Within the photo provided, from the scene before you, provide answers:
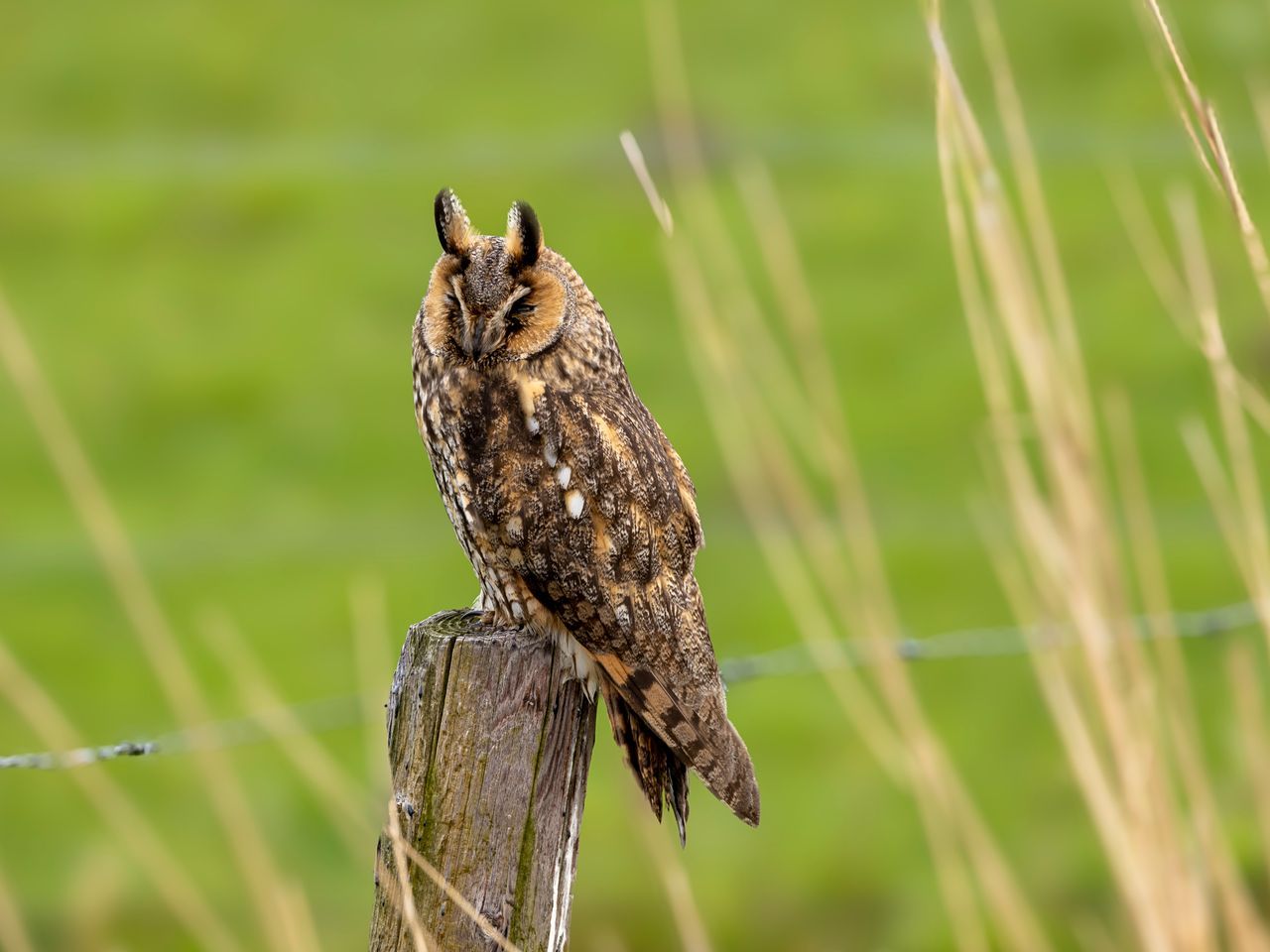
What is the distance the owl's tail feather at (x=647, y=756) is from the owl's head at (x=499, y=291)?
62cm

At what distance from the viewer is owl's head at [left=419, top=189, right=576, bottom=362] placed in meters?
2.79

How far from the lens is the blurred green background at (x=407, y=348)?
15.4 m

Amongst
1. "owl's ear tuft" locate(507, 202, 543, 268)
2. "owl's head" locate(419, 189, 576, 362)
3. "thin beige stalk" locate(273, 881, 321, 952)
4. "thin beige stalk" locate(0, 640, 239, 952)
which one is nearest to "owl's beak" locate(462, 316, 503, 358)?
"owl's head" locate(419, 189, 576, 362)

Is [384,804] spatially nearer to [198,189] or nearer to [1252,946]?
[1252,946]

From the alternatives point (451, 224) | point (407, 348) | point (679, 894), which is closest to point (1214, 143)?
point (679, 894)

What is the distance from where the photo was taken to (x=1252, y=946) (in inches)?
73.0

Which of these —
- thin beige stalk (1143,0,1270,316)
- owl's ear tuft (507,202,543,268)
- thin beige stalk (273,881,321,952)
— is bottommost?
thin beige stalk (273,881,321,952)

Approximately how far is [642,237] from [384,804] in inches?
823

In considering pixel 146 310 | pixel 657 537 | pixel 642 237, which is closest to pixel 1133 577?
pixel 642 237

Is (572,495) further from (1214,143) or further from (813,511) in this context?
(1214,143)

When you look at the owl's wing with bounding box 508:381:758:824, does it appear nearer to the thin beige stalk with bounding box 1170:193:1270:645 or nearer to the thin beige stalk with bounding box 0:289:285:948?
the thin beige stalk with bounding box 0:289:285:948

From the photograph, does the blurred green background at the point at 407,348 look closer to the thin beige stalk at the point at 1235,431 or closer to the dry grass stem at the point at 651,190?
the thin beige stalk at the point at 1235,431

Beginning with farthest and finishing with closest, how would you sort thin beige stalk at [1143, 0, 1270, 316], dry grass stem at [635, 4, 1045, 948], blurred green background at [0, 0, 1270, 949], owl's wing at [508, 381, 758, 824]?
1. blurred green background at [0, 0, 1270, 949]
2. owl's wing at [508, 381, 758, 824]
3. dry grass stem at [635, 4, 1045, 948]
4. thin beige stalk at [1143, 0, 1270, 316]

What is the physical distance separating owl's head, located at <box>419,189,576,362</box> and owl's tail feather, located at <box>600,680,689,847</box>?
2.03 ft
